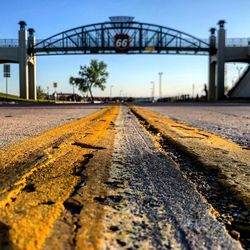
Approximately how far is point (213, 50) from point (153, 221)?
61922mm

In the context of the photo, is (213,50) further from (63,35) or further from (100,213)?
(100,213)

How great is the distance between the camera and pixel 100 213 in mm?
1941

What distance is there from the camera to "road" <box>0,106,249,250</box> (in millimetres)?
1636

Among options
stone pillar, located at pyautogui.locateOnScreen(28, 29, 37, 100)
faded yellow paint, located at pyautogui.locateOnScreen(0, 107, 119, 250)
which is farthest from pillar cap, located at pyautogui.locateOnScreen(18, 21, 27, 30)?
faded yellow paint, located at pyautogui.locateOnScreen(0, 107, 119, 250)

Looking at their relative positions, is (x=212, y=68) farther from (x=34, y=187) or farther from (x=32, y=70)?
(x=34, y=187)

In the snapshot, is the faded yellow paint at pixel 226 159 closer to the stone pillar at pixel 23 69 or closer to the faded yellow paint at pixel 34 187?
the faded yellow paint at pixel 34 187

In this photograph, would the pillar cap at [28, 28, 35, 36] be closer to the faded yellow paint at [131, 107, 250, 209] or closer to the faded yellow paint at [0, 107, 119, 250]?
the faded yellow paint at [131, 107, 250, 209]

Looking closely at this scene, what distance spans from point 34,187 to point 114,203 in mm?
595

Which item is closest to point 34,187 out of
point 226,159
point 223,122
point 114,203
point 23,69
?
point 114,203

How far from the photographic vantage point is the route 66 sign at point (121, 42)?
2366 inches

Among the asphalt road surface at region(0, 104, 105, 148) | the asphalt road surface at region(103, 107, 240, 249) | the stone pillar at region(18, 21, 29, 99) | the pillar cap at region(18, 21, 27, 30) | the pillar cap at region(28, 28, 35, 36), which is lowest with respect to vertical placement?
the asphalt road surface at region(103, 107, 240, 249)

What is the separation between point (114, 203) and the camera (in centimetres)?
215

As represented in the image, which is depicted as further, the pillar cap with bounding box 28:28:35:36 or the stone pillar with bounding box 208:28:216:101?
the pillar cap with bounding box 28:28:35:36

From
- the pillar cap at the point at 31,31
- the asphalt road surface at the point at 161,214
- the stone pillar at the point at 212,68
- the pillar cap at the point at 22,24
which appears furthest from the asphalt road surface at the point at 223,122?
the pillar cap at the point at 31,31
